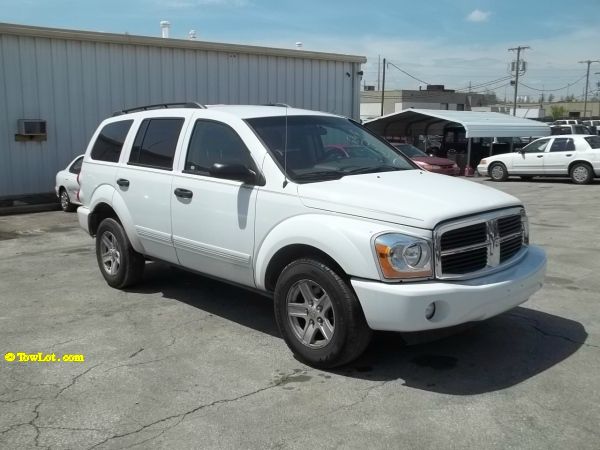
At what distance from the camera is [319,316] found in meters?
4.33

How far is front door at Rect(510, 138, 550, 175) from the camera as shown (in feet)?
70.0

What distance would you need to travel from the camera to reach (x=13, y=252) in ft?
29.6

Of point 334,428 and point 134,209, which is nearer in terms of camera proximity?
point 334,428

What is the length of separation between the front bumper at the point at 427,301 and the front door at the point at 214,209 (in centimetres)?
124

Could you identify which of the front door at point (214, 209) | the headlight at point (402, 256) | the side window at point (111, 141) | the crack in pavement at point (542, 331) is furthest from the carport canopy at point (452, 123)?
the headlight at point (402, 256)

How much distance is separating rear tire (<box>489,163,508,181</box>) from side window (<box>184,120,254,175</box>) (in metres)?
18.8

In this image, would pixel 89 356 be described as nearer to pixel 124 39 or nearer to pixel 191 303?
pixel 191 303

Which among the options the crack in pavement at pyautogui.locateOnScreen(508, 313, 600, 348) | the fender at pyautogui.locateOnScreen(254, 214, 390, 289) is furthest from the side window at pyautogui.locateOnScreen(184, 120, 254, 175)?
the crack in pavement at pyautogui.locateOnScreen(508, 313, 600, 348)

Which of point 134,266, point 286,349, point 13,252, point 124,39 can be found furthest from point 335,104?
point 286,349

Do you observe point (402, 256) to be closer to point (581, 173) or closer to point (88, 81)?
point (88, 81)

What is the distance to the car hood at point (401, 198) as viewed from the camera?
13.2 ft

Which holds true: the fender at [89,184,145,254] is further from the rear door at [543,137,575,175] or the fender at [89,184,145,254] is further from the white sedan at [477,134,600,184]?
the rear door at [543,137,575,175]

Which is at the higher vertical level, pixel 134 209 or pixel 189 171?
pixel 189 171

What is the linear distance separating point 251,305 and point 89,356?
1754mm
